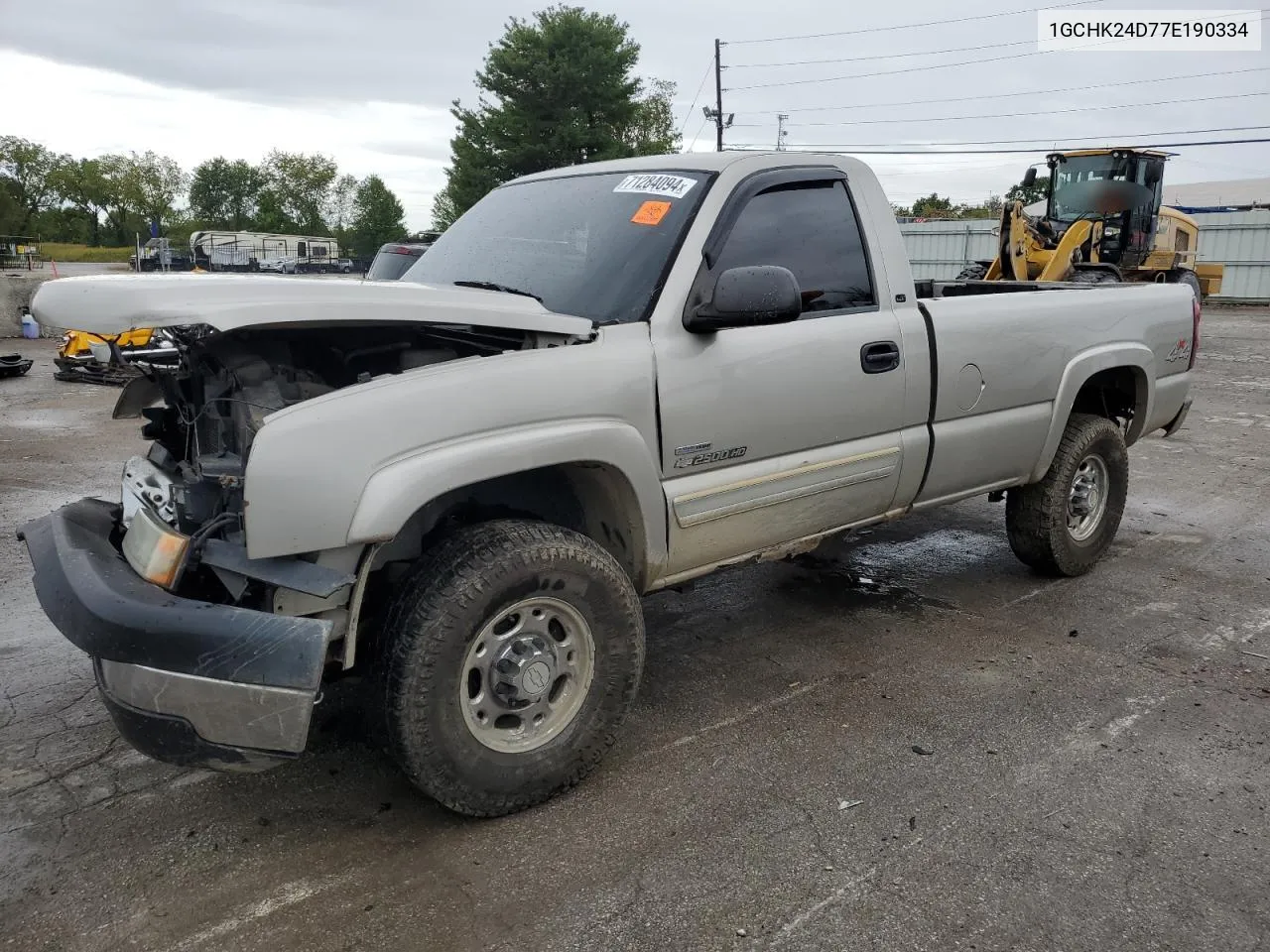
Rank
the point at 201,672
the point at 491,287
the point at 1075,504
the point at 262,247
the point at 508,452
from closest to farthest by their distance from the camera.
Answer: the point at 201,672 < the point at 508,452 < the point at 491,287 < the point at 1075,504 < the point at 262,247

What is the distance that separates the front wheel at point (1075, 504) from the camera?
5020mm

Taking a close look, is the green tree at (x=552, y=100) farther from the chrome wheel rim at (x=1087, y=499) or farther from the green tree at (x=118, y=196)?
the green tree at (x=118, y=196)

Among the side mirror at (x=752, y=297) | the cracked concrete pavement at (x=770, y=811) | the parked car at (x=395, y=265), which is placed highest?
the parked car at (x=395, y=265)

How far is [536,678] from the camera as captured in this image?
3008 millimetres

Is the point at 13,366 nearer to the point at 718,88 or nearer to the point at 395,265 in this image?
the point at 395,265

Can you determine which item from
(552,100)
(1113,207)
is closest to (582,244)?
(1113,207)

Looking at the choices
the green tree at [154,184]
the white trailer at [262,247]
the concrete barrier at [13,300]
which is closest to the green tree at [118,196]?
the green tree at [154,184]

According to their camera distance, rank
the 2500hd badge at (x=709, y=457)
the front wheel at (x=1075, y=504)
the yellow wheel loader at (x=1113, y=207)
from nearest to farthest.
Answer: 1. the 2500hd badge at (x=709, y=457)
2. the front wheel at (x=1075, y=504)
3. the yellow wheel loader at (x=1113, y=207)

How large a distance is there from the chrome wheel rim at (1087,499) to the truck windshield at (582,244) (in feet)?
9.63

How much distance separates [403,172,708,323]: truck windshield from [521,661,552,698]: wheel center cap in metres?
1.15

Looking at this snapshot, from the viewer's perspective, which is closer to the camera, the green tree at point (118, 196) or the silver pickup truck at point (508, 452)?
the silver pickup truck at point (508, 452)

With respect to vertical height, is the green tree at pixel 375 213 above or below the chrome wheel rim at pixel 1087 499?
above

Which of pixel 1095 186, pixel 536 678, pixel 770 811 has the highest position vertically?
pixel 1095 186

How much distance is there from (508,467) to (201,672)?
970 millimetres
